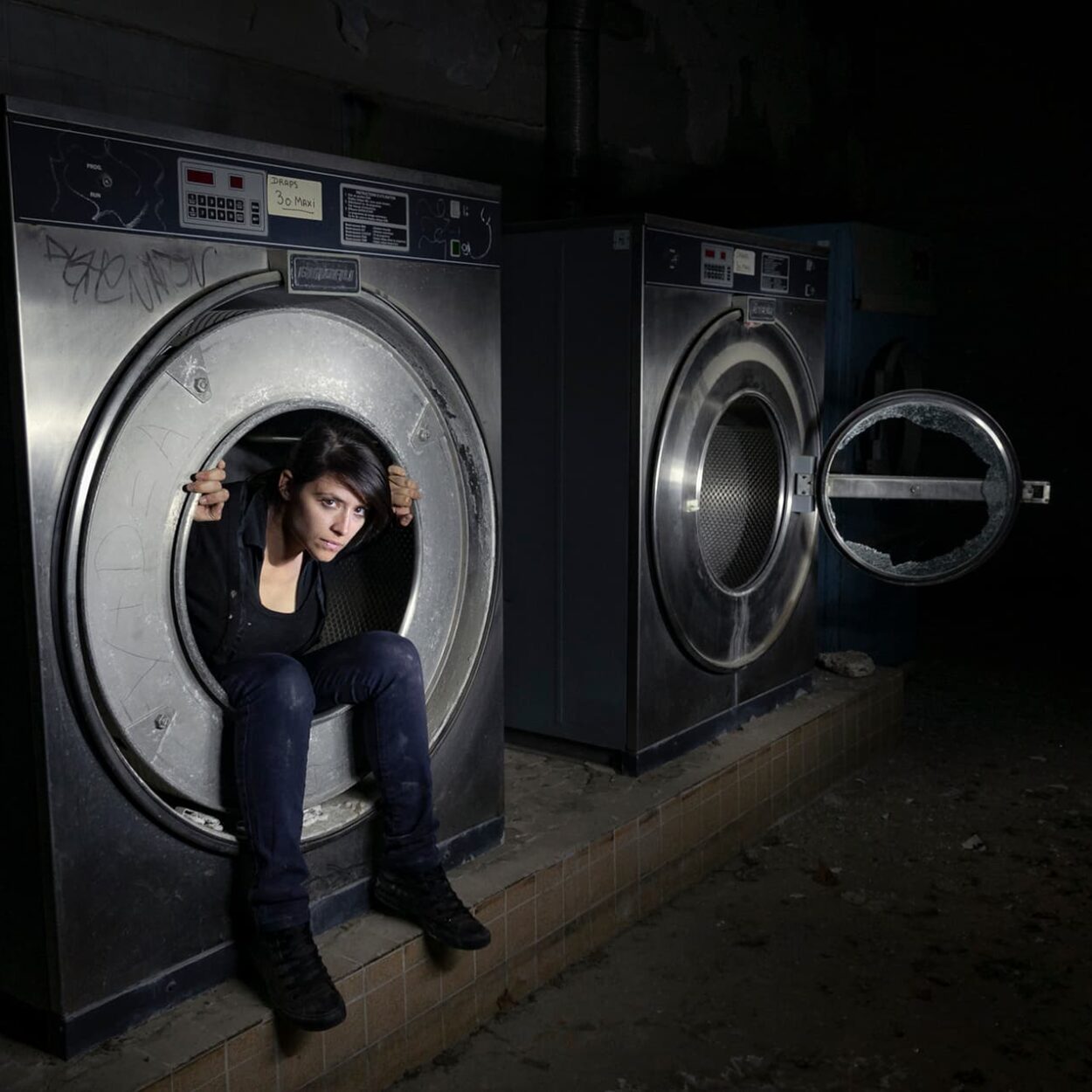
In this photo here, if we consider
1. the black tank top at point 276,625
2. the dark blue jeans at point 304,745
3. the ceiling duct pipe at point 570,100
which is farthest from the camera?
the ceiling duct pipe at point 570,100

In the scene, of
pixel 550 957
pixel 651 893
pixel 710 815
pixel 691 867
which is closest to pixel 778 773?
pixel 710 815

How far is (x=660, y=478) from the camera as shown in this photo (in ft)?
10.3

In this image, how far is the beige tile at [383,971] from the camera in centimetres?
225

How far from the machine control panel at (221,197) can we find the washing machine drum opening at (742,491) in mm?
1746

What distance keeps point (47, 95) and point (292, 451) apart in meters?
1.12

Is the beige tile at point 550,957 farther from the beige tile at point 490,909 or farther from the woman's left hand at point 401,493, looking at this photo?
the woman's left hand at point 401,493

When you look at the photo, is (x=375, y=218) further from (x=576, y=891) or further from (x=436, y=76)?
(x=436, y=76)

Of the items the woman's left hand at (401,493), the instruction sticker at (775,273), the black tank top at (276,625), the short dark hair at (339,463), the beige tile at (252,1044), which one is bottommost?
the beige tile at (252,1044)

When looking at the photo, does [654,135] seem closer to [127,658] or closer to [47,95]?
[47,95]

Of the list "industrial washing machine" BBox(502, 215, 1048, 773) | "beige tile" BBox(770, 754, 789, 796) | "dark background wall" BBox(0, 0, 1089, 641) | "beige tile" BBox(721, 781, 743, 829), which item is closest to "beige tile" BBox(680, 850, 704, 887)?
"beige tile" BBox(721, 781, 743, 829)

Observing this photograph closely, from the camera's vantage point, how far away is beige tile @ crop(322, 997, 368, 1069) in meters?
2.18

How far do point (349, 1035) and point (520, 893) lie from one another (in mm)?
502

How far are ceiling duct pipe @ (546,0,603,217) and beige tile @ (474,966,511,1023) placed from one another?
8.50ft

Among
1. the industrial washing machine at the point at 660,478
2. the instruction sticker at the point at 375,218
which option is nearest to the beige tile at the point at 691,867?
the industrial washing machine at the point at 660,478
